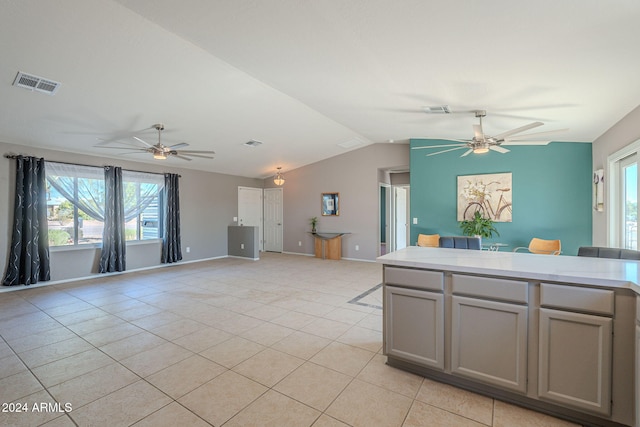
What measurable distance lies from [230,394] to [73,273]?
5.09 metres

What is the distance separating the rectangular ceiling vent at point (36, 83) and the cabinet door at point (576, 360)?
15.9 ft

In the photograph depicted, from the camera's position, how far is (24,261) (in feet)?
15.3

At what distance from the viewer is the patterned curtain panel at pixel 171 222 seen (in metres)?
6.59

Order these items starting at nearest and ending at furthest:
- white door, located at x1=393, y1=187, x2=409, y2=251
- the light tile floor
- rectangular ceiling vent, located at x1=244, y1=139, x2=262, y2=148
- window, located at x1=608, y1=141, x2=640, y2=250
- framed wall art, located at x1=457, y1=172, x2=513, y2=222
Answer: the light tile floor, window, located at x1=608, y1=141, x2=640, y2=250, framed wall art, located at x1=457, y1=172, x2=513, y2=222, rectangular ceiling vent, located at x1=244, y1=139, x2=262, y2=148, white door, located at x1=393, y1=187, x2=409, y2=251

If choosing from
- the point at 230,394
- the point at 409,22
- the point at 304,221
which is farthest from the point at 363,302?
the point at 304,221

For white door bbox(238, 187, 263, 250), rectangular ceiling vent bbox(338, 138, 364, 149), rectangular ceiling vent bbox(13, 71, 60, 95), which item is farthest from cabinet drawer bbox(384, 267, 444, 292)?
white door bbox(238, 187, 263, 250)

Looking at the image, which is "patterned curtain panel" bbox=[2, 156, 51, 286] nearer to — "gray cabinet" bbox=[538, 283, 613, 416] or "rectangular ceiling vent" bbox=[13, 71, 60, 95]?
"rectangular ceiling vent" bbox=[13, 71, 60, 95]

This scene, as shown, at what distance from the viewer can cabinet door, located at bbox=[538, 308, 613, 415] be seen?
5.30 feet

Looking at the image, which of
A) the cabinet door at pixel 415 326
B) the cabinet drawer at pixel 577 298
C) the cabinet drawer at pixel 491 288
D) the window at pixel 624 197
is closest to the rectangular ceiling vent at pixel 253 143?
the cabinet door at pixel 415 326

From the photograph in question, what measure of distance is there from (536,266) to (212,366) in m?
2.54

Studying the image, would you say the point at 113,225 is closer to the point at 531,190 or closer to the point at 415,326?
the point at 415,326

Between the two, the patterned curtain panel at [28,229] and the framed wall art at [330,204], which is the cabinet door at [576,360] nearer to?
the framed wall art at [330,204]

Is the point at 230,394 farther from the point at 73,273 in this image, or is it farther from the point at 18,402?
→ the point at 73,273

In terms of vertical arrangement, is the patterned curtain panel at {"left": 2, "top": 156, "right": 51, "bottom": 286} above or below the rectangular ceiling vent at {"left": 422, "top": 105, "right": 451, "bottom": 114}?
below
